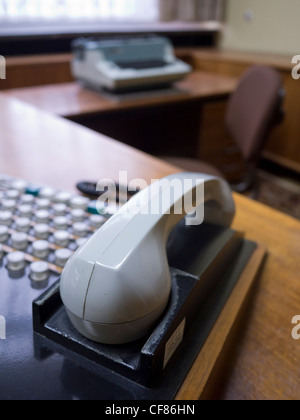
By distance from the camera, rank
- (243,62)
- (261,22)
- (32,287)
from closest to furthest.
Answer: (32,287), (243,62), (261,22)

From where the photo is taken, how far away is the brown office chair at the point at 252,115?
1559 millimetres

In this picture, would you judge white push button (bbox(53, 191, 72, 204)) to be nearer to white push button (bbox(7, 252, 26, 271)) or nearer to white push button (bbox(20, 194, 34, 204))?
white push button (bbox(20, 194, 34, 204))

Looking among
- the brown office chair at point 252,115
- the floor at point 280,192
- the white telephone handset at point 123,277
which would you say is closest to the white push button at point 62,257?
the white telephone handset at point 123,277

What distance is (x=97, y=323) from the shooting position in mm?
384

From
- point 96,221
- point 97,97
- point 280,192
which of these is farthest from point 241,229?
point 280,192

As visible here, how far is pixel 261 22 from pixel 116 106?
81.3 inches

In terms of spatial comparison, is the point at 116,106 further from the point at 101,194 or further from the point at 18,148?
the point at 101,194

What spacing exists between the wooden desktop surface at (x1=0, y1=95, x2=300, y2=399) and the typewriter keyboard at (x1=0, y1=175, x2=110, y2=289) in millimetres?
149

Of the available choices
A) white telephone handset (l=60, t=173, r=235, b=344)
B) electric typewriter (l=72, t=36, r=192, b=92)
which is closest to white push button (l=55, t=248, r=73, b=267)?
white telephone handset (l=60, t=173, r=235, b=344)

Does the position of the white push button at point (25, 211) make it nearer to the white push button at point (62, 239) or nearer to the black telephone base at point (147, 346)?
the white push button at point (62, 239)

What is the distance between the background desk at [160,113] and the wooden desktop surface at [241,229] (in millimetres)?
420

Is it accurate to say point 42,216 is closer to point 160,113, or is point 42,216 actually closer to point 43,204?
point 43,204

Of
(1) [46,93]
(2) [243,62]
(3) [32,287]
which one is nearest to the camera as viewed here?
(3) [32,287]
